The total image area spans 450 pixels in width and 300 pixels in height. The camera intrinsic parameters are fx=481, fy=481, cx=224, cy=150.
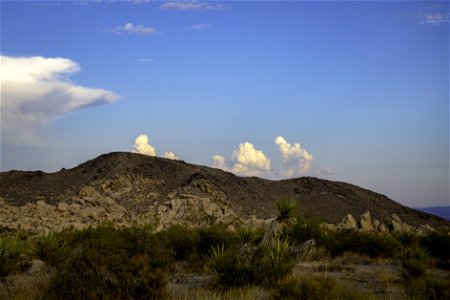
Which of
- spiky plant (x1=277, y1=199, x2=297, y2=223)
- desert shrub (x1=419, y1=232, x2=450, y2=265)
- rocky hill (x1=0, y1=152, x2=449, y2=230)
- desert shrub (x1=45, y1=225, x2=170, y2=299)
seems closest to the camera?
desert shrub (x1=45, y1=225, x2=170, y2=299)

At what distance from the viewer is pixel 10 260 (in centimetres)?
1495

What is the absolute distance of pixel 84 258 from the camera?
10234mm

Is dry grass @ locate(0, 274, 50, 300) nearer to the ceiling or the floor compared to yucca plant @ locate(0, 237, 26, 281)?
nearer to the floor

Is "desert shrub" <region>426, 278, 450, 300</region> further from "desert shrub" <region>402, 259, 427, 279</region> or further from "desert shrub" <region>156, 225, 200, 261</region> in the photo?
"desert shrub" <region>156, 225, 200, 261</region>

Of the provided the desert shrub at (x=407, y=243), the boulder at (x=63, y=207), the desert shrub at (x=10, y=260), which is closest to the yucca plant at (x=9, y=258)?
the desert shrub at (x=10, y=260)

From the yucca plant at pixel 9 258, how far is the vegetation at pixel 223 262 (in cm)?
3

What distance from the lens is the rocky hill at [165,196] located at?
45688 mm

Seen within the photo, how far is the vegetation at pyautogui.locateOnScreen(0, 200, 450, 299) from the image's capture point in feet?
30.9

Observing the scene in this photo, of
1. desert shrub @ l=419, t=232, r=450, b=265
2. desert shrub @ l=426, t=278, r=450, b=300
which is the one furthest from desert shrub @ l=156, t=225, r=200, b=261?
desert shrub @ l=419, t=232, r=450, b=265

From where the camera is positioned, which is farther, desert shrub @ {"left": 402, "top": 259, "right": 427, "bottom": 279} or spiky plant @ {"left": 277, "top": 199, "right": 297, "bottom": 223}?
spiky plant @ {"left": 277, "top": 199, "right": 297, "bottom": 223}

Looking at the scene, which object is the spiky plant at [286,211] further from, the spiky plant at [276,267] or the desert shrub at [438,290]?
the desert shrub at [438,290]

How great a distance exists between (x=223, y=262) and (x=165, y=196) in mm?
44271

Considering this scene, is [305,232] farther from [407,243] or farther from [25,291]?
[25,291]

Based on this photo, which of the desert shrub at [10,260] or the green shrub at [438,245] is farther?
the green shrub at [438,245]
